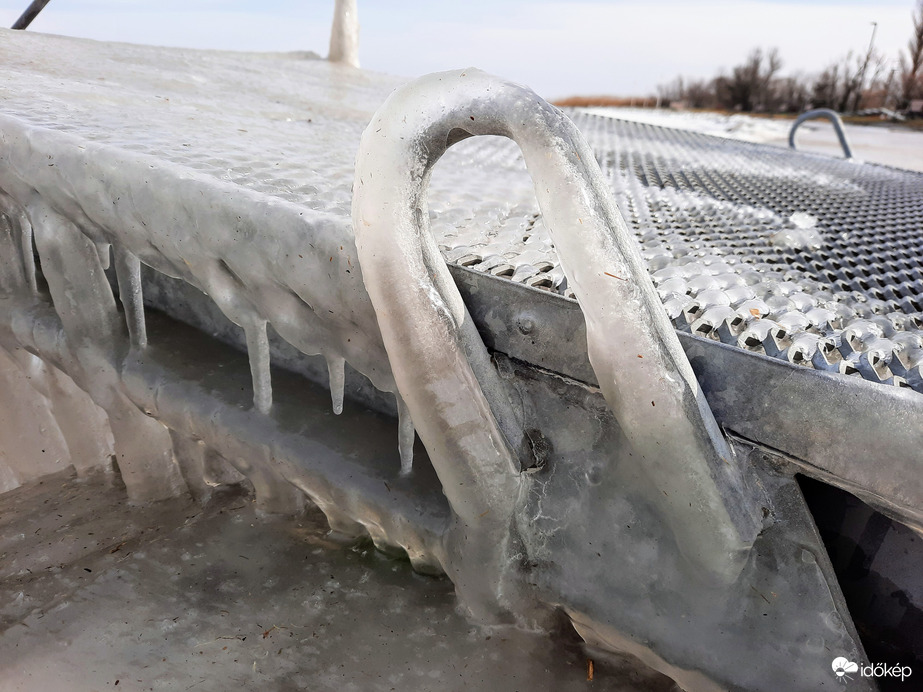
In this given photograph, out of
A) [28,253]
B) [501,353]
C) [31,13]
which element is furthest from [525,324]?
[31,13]

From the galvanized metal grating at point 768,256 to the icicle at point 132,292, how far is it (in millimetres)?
467

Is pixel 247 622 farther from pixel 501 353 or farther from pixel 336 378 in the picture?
pixel 501 353

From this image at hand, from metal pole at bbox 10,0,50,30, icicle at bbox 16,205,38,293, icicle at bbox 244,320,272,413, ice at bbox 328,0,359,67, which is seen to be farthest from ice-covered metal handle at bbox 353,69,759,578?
ice at bbox 328,0,359,67

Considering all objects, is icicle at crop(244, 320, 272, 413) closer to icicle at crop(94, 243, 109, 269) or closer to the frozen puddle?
the frozen puddle

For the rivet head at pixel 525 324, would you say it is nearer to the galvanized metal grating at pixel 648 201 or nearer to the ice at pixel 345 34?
the galvanized metal grating at pixel 648 201

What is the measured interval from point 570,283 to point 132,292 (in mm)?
734

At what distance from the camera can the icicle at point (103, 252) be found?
965 millimetres

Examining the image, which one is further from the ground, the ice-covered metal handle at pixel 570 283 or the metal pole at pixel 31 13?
the metal pole at pixel 31 13

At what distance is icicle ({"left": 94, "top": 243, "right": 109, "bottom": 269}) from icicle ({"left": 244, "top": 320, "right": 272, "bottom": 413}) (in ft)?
1.00

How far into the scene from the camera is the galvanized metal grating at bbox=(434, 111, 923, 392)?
0.60 m

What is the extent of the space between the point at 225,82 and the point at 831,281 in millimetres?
1746

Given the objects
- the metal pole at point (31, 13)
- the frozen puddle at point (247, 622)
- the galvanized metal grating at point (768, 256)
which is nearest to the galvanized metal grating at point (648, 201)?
the galvanized metal grating at point (768, 256)

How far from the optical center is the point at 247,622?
796 millimetres

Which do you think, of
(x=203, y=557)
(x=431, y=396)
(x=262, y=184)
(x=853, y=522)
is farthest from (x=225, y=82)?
(x=853, y=522)
